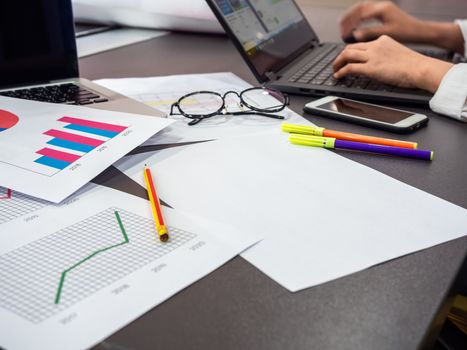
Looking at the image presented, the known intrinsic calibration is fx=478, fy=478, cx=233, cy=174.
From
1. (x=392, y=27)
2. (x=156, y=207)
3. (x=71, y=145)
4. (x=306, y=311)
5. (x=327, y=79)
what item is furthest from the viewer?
(x=392, y=27)

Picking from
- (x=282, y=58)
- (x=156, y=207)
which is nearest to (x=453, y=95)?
(x=282, y=58)

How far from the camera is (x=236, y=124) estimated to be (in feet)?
2.36

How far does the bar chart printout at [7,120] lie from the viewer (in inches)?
24.1

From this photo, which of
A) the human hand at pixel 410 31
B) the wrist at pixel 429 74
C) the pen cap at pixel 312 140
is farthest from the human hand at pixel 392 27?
the pen cap at pixel 312 140

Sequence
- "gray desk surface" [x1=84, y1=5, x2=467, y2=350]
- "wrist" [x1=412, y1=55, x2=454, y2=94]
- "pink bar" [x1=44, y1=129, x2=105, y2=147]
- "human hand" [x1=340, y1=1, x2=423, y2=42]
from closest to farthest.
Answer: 1. "gray desk surface" [x1=84, y1=5, x2=467, y2=350]
2. "pink bar" [x1=44, y1=129, x2=105, y2=147]
3. "wrist" [x1=412, y1=55, x2=454, y2=94]
4. "human hand" [x1=340, y1=1, x2=423, y2=42]

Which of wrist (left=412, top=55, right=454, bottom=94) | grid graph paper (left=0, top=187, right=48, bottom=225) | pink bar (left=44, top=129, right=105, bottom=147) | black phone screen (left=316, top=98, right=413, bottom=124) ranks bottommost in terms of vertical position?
grid graph paper (left=0, top=187, right=48, bottom=225)

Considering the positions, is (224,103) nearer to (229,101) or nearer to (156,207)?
(229,101)

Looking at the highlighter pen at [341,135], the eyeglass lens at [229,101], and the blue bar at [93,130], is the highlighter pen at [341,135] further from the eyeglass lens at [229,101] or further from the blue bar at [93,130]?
the blue bar at [93,130]

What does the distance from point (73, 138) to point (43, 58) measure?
0.28 m

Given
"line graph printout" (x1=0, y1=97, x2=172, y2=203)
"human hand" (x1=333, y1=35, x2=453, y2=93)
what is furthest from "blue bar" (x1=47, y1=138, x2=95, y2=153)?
"human hand" (x1=333, y1=35, x2=453, y2=93)

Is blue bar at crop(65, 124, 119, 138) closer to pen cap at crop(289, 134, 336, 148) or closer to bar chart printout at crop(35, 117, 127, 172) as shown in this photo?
bar chart printout at crop(35, 117, 127, 172)

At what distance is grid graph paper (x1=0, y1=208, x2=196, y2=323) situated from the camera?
360 mm

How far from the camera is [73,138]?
23.0 inches

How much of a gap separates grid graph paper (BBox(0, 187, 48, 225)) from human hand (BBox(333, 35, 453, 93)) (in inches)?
23.2
